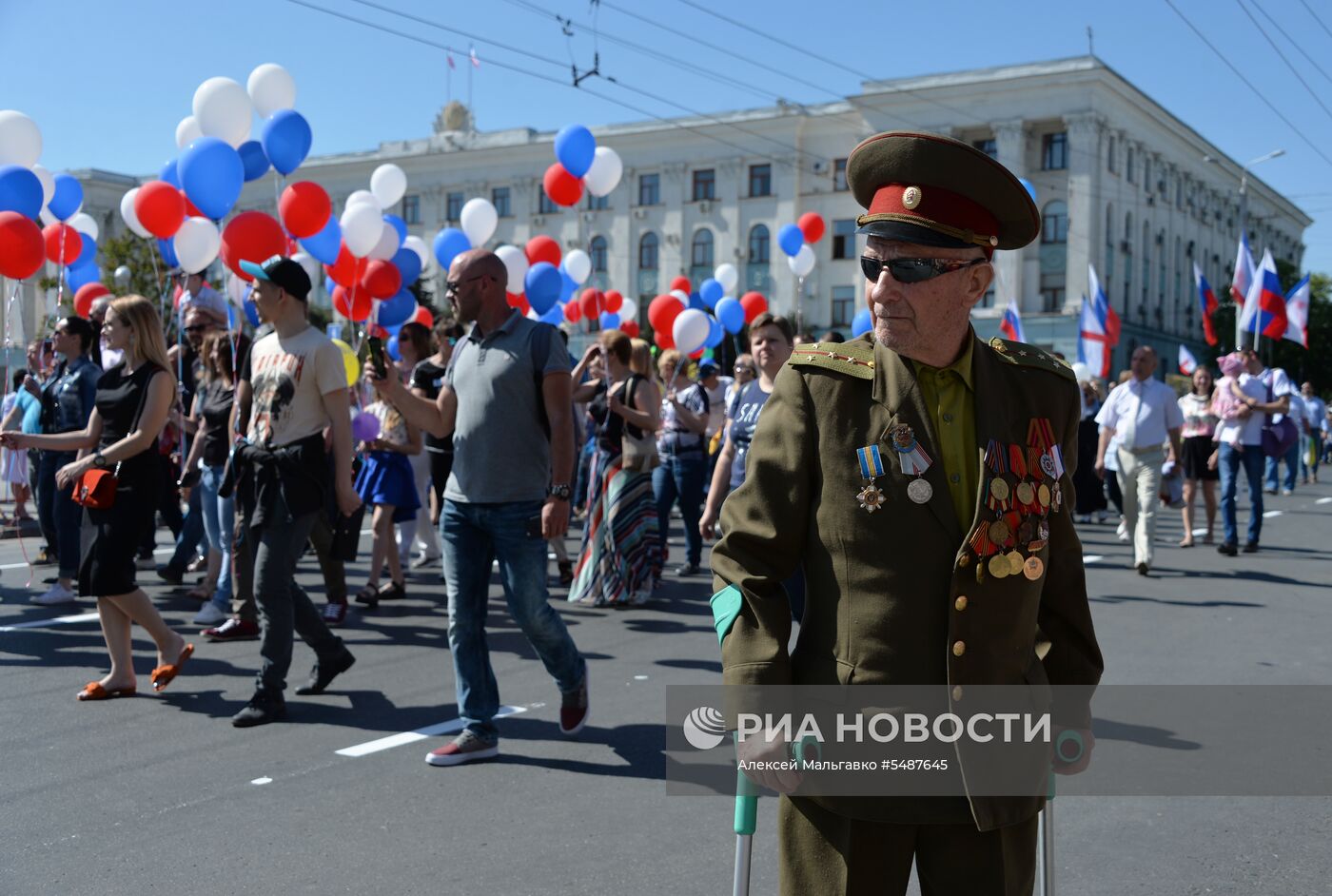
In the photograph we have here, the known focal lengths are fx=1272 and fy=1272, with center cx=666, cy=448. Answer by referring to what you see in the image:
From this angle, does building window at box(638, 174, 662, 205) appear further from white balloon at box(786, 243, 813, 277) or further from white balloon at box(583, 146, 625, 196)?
white balloon at box(583, 146, 625, 196)

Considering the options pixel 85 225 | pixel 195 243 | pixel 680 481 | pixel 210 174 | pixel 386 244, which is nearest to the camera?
pixel 210 174

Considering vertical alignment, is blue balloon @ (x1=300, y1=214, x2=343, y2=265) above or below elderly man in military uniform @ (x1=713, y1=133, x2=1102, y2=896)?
above

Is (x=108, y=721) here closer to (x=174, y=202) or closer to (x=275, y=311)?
(x=275, y=311)

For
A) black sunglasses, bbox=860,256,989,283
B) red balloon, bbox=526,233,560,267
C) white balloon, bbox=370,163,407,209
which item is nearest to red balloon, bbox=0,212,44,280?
white balloon, bbox=370,163,407,209

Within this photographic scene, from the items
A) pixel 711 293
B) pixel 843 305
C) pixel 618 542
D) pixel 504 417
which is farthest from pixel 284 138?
pixel 843 305

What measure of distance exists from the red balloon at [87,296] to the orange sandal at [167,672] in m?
8.97

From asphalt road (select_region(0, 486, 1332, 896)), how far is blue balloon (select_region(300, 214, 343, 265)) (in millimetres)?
5286

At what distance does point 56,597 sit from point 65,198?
5.39 metres

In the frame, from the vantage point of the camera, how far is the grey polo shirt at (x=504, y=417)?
→ 5020 mm

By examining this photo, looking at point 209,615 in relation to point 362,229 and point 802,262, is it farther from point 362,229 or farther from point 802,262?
point 802,262

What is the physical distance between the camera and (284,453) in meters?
5.58

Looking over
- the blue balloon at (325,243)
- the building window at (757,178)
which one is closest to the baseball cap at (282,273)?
the blue balloon at (325,243)

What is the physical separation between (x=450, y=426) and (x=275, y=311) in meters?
1.09

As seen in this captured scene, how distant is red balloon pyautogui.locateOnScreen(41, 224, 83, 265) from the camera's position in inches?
420
